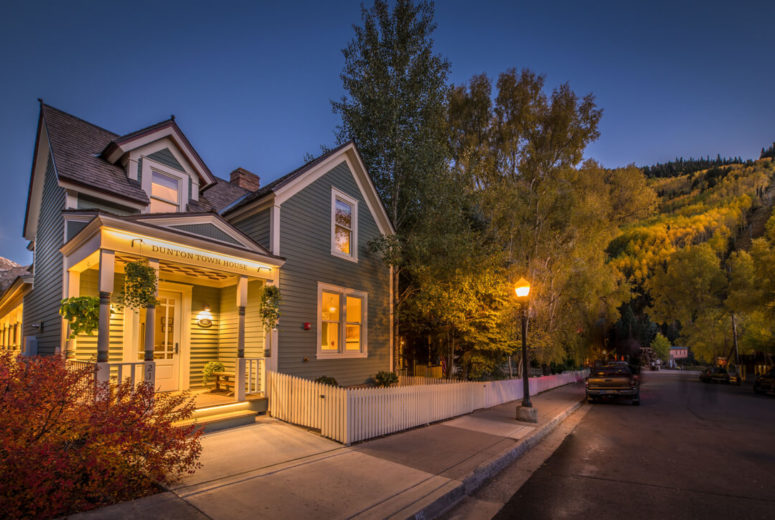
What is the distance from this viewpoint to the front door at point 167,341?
397 inches

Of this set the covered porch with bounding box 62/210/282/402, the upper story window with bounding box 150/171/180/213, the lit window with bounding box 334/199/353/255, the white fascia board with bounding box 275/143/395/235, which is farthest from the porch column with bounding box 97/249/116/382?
the lit window with bounding box 334/199/353/255

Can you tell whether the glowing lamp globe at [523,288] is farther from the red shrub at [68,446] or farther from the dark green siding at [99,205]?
the dark green siding at [99,205]

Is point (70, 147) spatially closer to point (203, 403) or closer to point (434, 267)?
point (203, 403)

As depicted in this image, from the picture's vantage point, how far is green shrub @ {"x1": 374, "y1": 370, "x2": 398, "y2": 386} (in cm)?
1315

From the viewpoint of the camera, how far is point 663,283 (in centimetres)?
4384

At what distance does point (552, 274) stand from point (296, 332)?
585 inches

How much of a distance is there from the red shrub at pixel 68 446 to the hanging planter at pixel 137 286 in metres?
1.88

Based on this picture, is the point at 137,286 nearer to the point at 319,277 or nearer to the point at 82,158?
the point at 82,158

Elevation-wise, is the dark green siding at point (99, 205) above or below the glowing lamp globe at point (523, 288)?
above

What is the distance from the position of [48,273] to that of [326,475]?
9.13 m

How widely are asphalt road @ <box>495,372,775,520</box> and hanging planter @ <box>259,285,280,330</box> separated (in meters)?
6.49

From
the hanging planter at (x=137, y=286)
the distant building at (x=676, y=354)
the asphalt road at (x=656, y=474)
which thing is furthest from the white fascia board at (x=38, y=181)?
the distant building at (x=676, y=354)

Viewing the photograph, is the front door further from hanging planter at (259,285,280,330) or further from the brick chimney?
the brick chimney

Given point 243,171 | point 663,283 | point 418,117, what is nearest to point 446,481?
point 243,171
